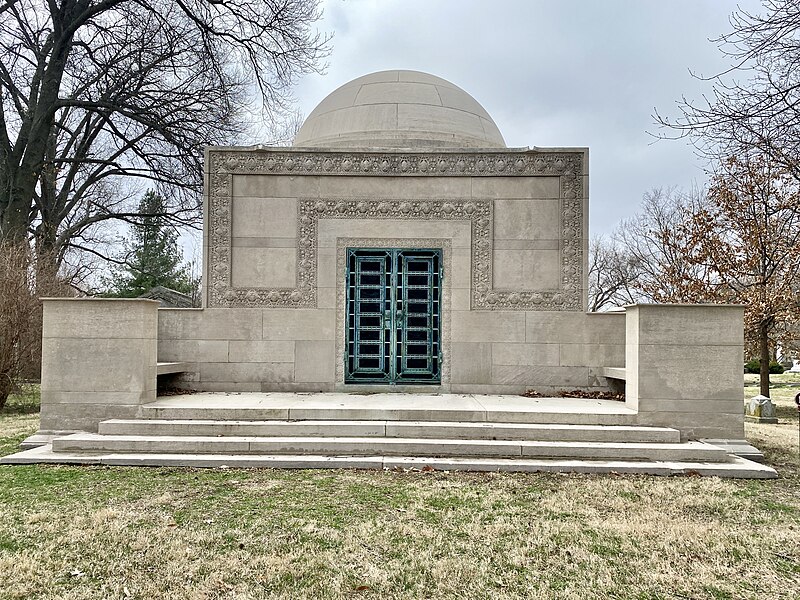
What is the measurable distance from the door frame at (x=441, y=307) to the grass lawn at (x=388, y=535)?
3.01m

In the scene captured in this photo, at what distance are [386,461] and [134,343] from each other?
146 inches

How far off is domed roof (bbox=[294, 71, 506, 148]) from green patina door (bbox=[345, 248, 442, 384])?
8.72 ft

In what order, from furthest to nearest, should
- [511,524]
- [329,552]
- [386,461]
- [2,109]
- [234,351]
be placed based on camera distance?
[2,109]
[234,351]
[386,461]
[511,524]
[329,552]

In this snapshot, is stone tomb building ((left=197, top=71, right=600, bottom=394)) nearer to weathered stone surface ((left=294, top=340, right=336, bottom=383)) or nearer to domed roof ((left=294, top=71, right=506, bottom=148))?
weathered stone surface ((left=294, top=340, right=336, bottom=383))

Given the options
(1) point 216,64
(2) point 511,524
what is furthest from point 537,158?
(1) point 216,64

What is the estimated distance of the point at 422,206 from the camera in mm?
9453

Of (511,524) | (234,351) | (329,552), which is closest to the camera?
(329,552)

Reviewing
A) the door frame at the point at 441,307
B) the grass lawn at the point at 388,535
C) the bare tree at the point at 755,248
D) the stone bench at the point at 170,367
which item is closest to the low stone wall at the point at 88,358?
the stone bench at the point at 170,367

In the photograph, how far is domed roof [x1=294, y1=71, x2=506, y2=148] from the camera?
11078mm

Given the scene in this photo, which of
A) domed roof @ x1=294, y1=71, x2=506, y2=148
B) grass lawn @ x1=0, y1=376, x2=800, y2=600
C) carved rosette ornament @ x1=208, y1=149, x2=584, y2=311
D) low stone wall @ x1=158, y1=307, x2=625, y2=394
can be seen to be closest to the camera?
grass lawn @ x1=0, y1=376, x2=800, y2=600

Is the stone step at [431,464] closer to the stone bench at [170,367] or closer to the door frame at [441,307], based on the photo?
→ the stone bench at [170,367]

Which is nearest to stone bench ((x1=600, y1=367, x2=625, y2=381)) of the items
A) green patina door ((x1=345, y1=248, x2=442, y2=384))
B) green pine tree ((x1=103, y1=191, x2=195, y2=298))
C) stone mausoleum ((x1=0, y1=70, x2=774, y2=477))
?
stone mausoleum ((x1=0, y1=70, x2=774, y2=477))

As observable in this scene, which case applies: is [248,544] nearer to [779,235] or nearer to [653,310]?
[653,310]

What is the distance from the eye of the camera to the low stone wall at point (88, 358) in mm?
7543
